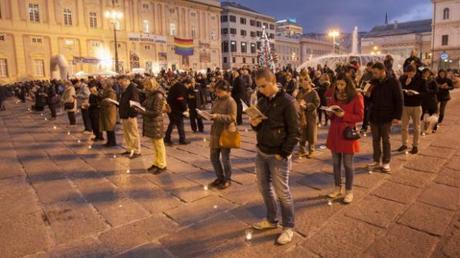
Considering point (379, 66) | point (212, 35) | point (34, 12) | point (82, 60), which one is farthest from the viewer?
point (212, 35)

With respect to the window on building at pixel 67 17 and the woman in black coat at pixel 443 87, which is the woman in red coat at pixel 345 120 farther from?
the window on building at pixel 67 17

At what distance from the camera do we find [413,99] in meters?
6.27

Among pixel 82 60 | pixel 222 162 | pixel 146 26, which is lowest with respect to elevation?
pixel 222 162

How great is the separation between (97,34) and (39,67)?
812cm

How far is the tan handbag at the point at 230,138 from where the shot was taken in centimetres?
460

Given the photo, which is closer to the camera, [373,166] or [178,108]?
[373,166]

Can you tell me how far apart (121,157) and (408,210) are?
17.9ft

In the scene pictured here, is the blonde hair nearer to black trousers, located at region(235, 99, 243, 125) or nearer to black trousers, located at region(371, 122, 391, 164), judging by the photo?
black trousers, located at region(371, 122, 391, 164)

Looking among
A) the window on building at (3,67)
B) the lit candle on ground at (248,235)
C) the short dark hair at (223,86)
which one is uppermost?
the window on building at (3,67)

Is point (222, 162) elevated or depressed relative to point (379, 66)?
depressed

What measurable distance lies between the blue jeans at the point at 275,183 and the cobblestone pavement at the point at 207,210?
291 mm

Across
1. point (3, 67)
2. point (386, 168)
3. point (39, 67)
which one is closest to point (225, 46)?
point (39, 67)

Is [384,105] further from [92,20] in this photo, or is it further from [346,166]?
[92,20]

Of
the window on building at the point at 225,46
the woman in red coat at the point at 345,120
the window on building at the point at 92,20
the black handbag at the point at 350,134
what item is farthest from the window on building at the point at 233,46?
the black handbag at the point at 350,134
